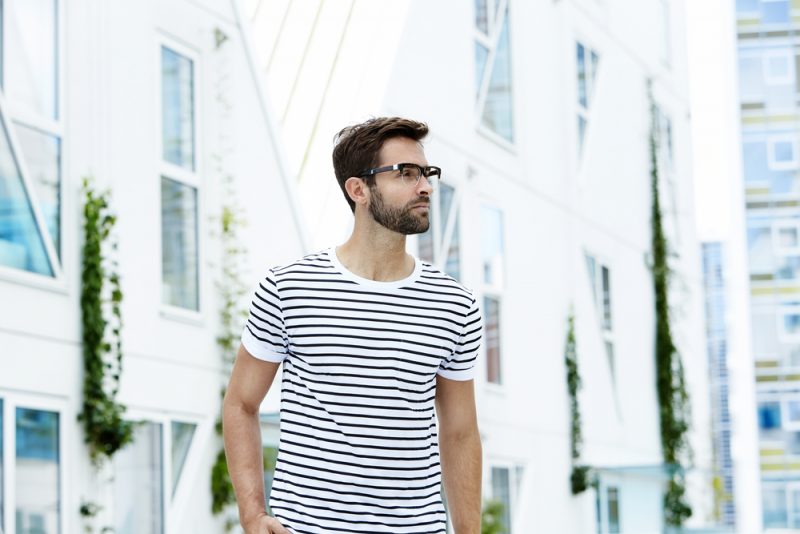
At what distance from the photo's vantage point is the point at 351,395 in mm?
2963

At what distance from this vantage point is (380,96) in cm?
1259

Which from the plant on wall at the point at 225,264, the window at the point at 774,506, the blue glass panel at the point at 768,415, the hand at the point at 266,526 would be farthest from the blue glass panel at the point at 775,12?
the hand at the point at 266,526

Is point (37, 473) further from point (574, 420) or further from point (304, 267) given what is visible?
point (574, 420)

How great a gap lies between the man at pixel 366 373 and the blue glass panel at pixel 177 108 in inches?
288

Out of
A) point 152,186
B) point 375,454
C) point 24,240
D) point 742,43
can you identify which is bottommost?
point 375,454

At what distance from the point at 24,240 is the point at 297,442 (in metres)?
6.01

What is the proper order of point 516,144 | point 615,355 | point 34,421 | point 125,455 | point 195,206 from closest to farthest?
point 34,421
point 125,455
point 195,206
point 516,144
point 615,355

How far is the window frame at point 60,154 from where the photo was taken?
27.7 feet

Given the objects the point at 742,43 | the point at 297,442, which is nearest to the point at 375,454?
the point at 297,442

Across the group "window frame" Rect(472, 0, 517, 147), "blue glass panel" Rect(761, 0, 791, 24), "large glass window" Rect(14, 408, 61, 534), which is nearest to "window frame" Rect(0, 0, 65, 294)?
"large glass window" Rect(14, 408, 61, 534)

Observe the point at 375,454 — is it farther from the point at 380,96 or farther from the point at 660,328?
the point at 660,328

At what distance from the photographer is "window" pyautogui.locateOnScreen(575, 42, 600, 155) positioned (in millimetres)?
18641

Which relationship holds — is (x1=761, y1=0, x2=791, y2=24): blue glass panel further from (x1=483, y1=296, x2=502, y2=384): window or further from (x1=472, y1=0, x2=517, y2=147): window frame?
(x1=483, y1=296, x2=502, y2=384): window

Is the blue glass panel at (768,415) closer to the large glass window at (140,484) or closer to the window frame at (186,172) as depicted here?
the window frame at (186,172)
